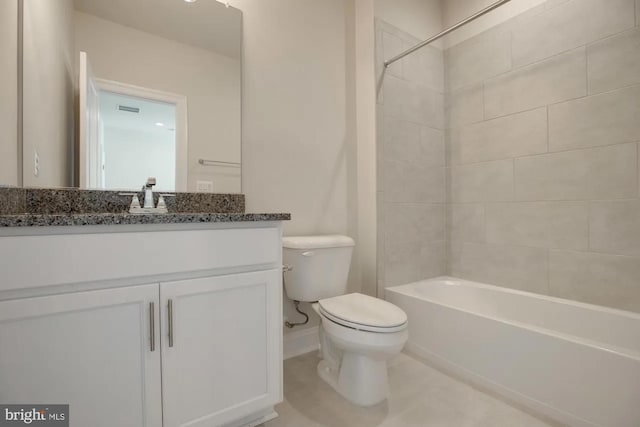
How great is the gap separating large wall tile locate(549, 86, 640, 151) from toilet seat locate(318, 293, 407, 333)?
4.68 ft

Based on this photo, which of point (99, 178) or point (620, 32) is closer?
point (99, 178)

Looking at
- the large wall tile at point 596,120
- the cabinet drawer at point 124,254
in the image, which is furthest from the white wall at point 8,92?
the large wall tile at point 596,120

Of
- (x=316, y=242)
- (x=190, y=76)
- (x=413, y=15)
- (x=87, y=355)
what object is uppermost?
(x=413, y=15)

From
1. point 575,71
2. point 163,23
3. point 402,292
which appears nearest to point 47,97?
→ point 163,23

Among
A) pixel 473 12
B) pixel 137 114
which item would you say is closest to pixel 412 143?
pixel 473 12

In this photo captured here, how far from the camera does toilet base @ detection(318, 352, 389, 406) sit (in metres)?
1.38

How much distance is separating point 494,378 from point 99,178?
6.97 feet

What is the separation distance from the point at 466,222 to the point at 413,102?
3.24ft

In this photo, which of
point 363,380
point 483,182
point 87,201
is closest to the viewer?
point 87,201

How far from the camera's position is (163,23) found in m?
1.48

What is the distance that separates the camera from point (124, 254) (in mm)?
864

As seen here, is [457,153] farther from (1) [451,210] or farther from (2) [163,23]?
(2) [163,23]

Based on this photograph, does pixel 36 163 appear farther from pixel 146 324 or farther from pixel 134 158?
pixel 146 324

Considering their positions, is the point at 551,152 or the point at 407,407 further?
the point at 551,152
